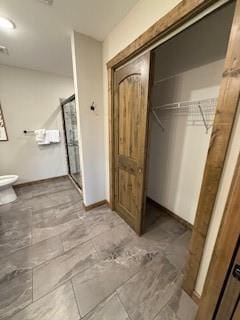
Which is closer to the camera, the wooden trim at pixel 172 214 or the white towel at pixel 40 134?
the wooden trim at pixel 172 214

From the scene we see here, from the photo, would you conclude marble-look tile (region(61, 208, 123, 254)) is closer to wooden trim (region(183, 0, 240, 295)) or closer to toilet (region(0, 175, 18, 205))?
wooden trim (region(183, 0, 240, 295))

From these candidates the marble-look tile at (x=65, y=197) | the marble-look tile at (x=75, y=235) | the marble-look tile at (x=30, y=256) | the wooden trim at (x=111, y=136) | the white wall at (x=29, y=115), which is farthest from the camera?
the white wall at (x=29, y=115)

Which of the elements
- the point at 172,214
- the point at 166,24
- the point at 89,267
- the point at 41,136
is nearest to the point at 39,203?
the point at 41,136

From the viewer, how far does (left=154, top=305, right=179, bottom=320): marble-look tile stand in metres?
1.09

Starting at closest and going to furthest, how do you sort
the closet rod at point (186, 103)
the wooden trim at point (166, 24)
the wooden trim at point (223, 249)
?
1. the wooden trim at point (223, 249)
2. the wooden trim at point (166, 24)
3. the closet rod at point (186, 103)

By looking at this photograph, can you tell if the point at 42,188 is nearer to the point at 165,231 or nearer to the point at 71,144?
the point at 71,144

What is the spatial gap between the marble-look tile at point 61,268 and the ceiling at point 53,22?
2.53 meters

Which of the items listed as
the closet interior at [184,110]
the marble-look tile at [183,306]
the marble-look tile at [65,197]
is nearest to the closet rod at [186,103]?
the closet interior at [184,110]

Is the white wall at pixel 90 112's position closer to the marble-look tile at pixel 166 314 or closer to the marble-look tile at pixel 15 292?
the marble-look tile at pixel 15 292

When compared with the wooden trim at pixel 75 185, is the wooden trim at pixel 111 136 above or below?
above

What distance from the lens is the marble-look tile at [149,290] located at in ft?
3.74

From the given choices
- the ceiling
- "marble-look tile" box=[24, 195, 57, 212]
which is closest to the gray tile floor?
"marble-look tile" box=[24, 195, 57, 212]

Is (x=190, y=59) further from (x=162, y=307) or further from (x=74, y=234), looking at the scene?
(x=74, y=234)

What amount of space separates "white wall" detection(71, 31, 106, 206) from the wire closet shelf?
2.98 ft
